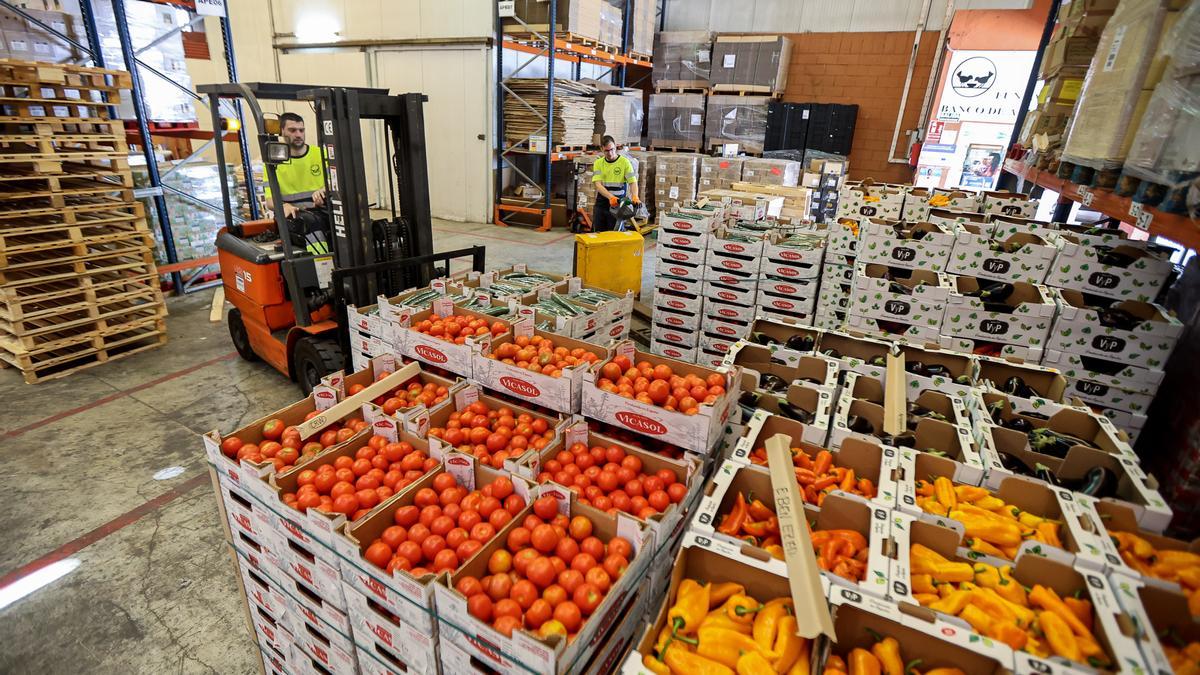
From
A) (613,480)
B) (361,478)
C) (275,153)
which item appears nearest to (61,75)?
(275,153)

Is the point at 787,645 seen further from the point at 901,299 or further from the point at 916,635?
the point at 901,299

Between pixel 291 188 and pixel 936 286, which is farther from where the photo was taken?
pixel 291 188

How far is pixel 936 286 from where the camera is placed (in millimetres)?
4695

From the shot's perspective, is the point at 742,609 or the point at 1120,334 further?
→ the point at 1120,334

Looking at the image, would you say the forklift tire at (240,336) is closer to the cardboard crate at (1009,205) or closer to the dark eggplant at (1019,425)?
the dark eggplant at (1019,425)

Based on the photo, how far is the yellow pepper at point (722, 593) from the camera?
83.4 inches

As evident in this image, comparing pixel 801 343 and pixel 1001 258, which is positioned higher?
pixel 1001 258

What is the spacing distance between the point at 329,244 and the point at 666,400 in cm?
469

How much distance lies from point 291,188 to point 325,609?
586 cm

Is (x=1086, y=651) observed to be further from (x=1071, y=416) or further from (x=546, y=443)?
(x=546, y=443)

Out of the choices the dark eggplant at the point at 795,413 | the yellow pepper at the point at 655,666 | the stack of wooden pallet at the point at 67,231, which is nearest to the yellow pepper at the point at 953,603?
the yellow pepper at the point at 655,666

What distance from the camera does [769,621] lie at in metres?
1.96

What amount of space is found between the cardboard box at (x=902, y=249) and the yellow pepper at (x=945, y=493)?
336cm

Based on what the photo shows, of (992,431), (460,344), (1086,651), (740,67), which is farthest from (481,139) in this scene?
(1086,651)
